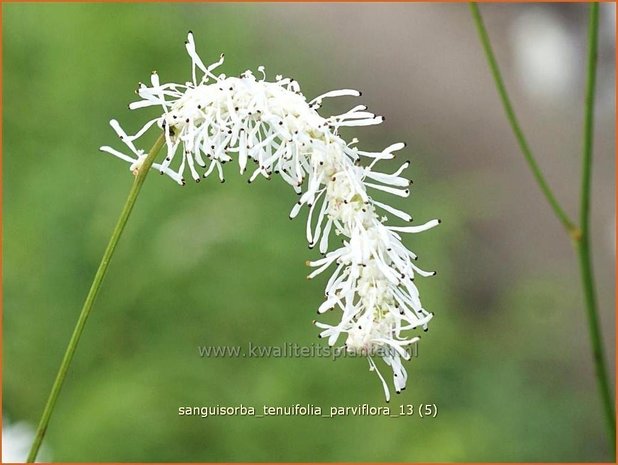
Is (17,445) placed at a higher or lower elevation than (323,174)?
higher

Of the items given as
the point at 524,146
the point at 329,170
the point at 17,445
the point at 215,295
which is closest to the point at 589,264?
the point at 524,146

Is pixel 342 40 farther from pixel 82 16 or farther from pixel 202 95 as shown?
pixel 202 95

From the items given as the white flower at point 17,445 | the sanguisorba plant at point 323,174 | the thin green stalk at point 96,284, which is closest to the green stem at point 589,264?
the sanguisorba plant at point 323,174

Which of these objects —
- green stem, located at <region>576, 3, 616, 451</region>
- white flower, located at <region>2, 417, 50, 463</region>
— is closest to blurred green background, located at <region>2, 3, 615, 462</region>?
white flower, located at <region>2, 417, 50, 463</region>

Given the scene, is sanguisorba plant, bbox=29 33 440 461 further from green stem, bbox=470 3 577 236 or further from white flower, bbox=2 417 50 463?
white flower, bbox=2 417 50 463

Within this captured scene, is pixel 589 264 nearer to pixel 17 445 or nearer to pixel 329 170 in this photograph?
pixel 329 170

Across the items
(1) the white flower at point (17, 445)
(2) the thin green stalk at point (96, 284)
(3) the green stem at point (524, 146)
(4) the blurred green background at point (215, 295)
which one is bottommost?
(2) the thin green stalk at point (96, 284)

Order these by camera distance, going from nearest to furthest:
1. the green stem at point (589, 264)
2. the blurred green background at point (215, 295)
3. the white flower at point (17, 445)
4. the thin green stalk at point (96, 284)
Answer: the thin green stalk at point (96, 284)
the green stem at point (589, 264)
the white flower at point (17, 445)
the blurred green background at point (215, 295)

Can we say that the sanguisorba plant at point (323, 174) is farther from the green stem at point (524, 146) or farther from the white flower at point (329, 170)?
the green stem at point (524, 146)

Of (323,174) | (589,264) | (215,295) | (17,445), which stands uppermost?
(215,295)
